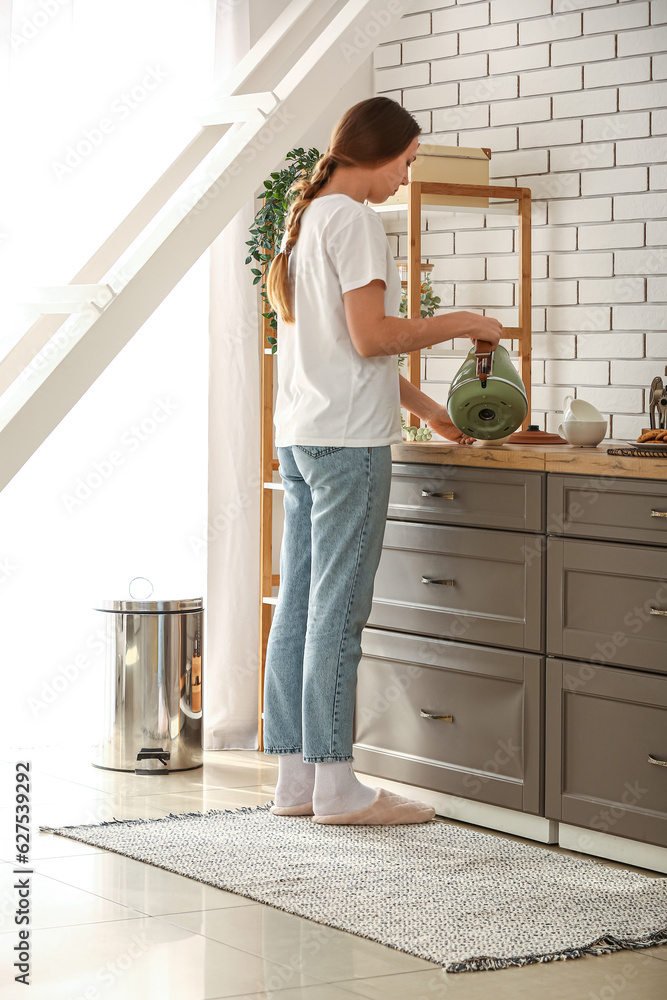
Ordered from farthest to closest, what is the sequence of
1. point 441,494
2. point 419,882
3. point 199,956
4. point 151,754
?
1. point 151,754
2. point 441,494
3. point 419,882
4. point 199,956

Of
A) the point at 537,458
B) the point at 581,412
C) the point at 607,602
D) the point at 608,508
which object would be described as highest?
the point at 581,412

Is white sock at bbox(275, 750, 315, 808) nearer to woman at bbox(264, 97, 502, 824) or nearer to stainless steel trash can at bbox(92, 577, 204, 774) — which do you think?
woman at bbox(264, 97, 502, 824)

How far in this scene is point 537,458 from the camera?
296 centimetres

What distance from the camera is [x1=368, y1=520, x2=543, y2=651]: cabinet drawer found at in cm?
300

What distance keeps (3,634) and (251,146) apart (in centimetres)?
157

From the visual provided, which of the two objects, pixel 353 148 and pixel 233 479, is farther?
pixel 233 479

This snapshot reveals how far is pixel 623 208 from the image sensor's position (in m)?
3.65

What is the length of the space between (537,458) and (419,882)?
93 cm

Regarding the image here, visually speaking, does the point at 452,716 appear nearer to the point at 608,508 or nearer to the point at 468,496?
the point at 468,496

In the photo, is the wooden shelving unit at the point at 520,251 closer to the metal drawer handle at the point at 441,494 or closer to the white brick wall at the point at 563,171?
the white brick wall at the point at 563,171

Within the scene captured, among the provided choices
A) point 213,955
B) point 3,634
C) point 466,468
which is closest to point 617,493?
point 466,468

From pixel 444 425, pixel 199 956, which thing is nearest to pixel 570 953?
pixel 199 956

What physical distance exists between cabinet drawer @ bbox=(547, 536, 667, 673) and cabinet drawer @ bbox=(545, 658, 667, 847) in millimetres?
43

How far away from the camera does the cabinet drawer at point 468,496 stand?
9.80 feet
